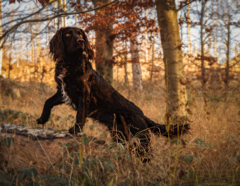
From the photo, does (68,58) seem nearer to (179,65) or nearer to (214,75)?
(179,65)

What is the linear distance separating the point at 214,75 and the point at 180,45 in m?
8.60

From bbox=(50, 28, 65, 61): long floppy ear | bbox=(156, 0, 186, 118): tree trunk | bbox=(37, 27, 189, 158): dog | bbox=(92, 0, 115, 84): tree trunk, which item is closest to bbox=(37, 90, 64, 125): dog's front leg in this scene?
bbox=(37, 27, 189, 158): dog

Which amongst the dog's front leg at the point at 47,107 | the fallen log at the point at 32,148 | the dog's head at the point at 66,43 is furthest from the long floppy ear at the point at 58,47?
the fallen log at the point at 32,148

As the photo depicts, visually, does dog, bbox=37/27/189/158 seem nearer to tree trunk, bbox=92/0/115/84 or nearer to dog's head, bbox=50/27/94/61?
dog's head, bbox=50/27/94/61

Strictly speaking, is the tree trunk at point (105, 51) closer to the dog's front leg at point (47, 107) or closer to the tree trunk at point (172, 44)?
the tree trunk at point (172, 44)

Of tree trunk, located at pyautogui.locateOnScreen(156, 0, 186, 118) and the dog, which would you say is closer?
the dog

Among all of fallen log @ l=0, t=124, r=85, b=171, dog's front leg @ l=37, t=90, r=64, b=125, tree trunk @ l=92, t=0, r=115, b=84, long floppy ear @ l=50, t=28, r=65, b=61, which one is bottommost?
fallen log @ l=0, t=124, r=85, b=171

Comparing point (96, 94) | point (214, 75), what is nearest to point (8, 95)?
point (96, 94)

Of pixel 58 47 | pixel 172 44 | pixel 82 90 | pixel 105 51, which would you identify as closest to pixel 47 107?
pixel 82 90

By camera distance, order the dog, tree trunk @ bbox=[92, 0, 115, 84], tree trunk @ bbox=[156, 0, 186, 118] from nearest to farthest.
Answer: the dog, tree trunk @ bbox=[156, 0, 186, 118], tree trunk @ bbox=[92, 0, 115, 84]

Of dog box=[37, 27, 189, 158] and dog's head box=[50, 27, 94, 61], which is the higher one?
dog's head box=[50, 27, 94, 61]

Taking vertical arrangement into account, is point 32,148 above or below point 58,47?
below

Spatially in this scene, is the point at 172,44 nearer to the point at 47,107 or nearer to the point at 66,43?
the point at 66,43

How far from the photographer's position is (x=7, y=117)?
13.3 ft
